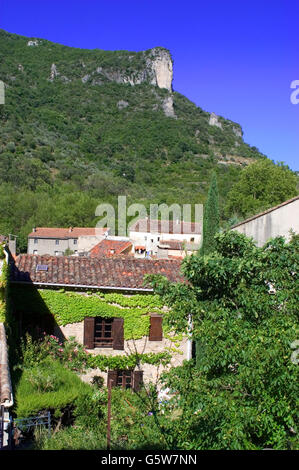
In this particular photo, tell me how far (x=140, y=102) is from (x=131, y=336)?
117817 millimetres

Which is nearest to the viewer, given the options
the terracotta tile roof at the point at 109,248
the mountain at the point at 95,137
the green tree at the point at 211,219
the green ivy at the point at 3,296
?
the green ivy at the point at 3,296

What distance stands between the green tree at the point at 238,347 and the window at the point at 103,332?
681 cm

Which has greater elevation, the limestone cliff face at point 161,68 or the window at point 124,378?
the limestone cliff face at point 161,68

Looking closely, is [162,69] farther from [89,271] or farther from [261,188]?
[89,271]

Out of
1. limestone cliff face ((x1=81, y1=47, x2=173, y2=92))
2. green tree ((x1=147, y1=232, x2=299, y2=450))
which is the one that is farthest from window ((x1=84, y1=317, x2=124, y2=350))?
limestone cliff face ((x1=81, y1=47, x2=173, y2=92))

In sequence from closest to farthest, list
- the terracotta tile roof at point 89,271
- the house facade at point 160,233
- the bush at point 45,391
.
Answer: the bush at point 45,391 < the terracotta tile roof at point 89,271 < the house facade at point 160,233

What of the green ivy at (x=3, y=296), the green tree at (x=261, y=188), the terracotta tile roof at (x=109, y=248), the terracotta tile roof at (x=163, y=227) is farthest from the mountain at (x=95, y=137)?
the green ivy at (x=3, y=296)

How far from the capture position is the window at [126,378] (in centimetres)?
1324

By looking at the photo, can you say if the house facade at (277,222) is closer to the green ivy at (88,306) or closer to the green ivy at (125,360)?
the green ivy at (88,306)

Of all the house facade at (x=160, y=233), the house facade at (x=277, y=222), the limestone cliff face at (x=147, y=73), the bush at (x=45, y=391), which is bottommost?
the bush at (x=45, y=391)

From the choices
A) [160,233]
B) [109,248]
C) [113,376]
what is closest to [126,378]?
[113,376]

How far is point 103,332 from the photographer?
1355cm

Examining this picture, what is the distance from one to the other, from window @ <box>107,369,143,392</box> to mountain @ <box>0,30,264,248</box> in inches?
1759
